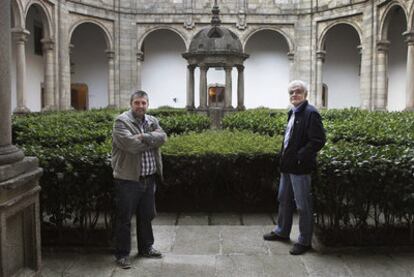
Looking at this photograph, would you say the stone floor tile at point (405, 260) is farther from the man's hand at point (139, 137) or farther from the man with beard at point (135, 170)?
the man's hand at point (139, 137)

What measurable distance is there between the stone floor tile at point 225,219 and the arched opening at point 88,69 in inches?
840

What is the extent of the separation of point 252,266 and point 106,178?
5.79ft

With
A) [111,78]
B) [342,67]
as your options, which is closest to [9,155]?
[111,78]

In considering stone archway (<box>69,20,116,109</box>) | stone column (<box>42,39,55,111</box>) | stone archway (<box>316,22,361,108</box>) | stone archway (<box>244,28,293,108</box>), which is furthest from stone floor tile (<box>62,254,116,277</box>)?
stone archway (<box>316,22,361,108</box>)

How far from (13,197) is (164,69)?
23.9 metres

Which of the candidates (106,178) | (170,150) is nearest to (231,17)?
(170,150)

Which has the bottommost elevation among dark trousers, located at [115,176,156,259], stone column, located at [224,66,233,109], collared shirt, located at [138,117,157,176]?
dark trousers, located at [115,176,156,259]

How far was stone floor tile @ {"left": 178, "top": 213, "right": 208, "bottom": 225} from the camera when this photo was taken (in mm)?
5988

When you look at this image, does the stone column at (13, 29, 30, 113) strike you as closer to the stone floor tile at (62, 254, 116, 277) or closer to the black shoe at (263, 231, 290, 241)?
the stone floor tile at (62, 254, 116, 277)

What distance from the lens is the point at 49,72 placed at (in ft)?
67.8

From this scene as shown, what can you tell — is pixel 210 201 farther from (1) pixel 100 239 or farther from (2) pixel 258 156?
(1) pixel 100 239

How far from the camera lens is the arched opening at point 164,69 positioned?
26.7m

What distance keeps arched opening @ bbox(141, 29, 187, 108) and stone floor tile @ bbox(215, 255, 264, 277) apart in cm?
2232

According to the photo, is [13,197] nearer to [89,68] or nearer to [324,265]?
[324,265]
